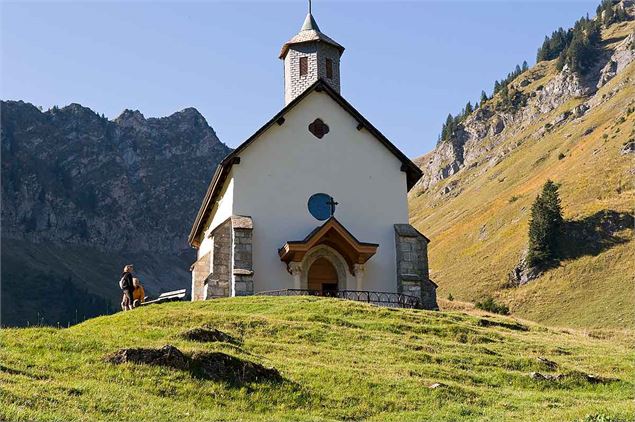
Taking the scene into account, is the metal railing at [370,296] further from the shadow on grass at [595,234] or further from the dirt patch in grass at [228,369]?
the shadow on grass at [595,234]

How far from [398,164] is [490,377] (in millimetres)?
19980

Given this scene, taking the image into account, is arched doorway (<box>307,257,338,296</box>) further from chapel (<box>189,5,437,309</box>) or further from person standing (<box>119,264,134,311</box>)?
person standing (<box>119,264,134,311</box>)

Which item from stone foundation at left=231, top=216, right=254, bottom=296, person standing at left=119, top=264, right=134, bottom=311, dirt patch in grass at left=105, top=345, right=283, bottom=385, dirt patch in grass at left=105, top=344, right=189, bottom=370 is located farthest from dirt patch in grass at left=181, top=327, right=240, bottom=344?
stone foundation at left=231, top=216, right=254, bottom=296

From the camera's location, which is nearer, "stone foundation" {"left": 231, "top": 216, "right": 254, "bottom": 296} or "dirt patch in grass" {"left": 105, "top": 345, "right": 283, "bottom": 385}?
"dirt patch in grass" {"left": 105, "top": 345, "right": 283, "bottom": 385}

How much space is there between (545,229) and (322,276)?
6273cm

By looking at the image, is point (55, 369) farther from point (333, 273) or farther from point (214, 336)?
point (333, 273)

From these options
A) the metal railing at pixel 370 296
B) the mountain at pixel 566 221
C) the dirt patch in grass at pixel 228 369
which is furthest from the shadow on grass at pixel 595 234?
the dirt patch in grass at pixel 228 369

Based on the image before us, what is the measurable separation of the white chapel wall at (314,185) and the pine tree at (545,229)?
5806 centimetres

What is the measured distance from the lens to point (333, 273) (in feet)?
117

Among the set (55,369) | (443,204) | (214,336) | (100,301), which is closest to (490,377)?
(214,336)

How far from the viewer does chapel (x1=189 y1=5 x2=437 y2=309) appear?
33938 mm

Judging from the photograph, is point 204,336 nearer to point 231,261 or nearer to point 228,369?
point 228,369

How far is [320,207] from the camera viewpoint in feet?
117

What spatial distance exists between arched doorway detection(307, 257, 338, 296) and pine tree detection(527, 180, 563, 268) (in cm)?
6011
